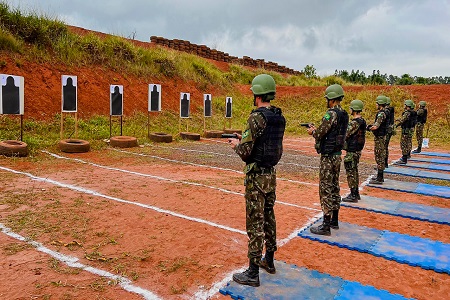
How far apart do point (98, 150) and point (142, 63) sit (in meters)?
8.23

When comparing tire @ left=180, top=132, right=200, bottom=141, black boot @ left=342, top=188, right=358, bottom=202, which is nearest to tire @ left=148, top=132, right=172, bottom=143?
tire @ left=180, top=132, right=200, bottom=141

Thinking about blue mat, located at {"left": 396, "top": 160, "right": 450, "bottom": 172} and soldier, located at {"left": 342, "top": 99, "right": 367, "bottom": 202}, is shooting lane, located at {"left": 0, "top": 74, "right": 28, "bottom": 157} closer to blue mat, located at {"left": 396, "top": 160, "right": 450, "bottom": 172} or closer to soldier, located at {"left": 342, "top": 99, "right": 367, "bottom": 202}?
soldier, located at {"left": 342, "top": 99, "right": 367, "bottom": 202}

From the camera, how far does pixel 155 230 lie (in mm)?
4191

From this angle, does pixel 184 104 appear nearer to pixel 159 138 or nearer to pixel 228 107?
pixel 159 138

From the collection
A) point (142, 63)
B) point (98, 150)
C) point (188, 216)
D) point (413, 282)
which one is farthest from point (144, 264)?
point (142, 63)

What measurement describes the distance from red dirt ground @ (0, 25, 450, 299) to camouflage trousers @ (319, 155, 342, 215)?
504 mm

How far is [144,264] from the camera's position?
335 centimetres

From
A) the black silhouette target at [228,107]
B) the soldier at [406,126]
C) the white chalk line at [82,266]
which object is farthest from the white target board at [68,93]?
the soldier at [406,126]

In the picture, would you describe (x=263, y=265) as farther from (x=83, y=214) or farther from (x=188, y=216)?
(x=83, y=214)

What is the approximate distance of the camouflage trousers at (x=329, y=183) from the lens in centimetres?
439

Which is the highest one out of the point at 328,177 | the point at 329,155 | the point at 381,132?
the point at 381,132

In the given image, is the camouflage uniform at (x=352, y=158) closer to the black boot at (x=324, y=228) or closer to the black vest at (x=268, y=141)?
the black boot at (x=324, y=228)

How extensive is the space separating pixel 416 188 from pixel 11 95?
30.3ft

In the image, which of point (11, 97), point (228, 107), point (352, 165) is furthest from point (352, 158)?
point (228, 107)
